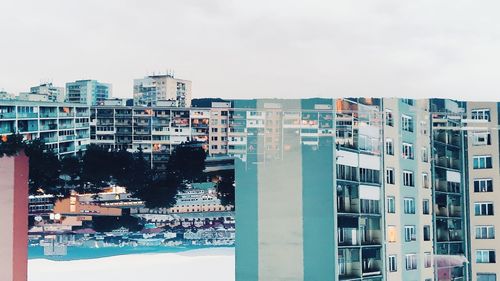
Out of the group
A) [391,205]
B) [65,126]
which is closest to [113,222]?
[65,126]

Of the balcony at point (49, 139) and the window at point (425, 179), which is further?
the window at point (425, 179)

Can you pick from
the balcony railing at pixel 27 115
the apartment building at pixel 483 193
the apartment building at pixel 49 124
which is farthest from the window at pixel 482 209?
the balcony railing at pixel 27 115

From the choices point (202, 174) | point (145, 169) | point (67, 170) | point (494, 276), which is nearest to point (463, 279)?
point (494, 276)

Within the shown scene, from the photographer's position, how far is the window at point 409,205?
417 centimetres

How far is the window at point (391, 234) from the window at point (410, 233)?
7cm

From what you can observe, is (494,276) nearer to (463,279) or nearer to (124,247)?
(463,279)

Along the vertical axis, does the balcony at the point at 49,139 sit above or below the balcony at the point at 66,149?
above

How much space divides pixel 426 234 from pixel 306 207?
0.82 meters

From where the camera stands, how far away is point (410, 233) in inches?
165

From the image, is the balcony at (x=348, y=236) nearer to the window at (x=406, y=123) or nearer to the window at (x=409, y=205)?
the window at (x=409, y=205)

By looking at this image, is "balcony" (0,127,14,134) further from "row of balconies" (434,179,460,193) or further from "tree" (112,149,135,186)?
"row of balconies" (434,179,460,193)

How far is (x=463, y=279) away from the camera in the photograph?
4.20m

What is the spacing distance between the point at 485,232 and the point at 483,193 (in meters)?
0.23

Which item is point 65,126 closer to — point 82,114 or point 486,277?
point 82,114
